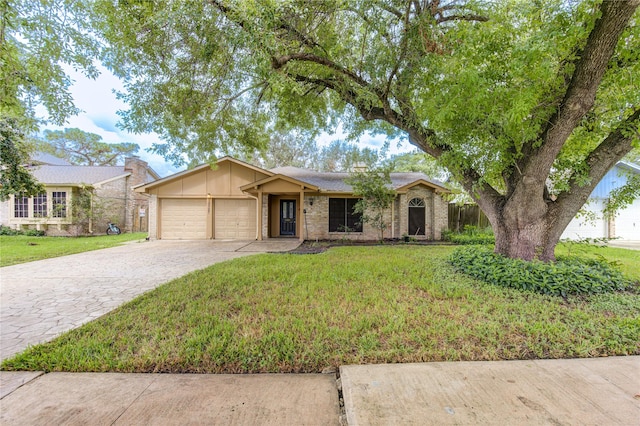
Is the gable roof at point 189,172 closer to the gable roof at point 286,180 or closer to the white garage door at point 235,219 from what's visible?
the gable roof at point 286,180

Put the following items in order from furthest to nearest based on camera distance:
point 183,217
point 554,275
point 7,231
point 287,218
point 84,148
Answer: point 84,148 < point 7,231 < point 287,218 < point 183,217 < point 554,275

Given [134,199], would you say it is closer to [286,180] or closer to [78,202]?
[78,202]

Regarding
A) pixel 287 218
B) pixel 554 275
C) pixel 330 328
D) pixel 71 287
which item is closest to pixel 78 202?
pixel 287 218

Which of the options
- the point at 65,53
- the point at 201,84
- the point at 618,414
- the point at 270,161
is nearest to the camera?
the point at 618,414

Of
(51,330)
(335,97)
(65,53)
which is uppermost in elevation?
(335,97)

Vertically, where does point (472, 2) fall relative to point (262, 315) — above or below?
above

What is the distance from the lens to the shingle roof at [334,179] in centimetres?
1261

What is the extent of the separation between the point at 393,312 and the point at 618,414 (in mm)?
2042

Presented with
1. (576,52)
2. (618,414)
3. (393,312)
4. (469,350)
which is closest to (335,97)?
(576,52)

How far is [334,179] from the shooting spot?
14.5 metres

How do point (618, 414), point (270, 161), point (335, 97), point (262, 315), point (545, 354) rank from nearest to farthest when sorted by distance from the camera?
point (618, 414)
point (545, 354)
point (262, 315)
point (335, 97)
point (270, 161)

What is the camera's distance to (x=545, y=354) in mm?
2699

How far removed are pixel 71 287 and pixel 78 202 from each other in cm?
1358

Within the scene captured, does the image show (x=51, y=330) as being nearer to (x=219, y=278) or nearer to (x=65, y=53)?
(x=219, y=278)
